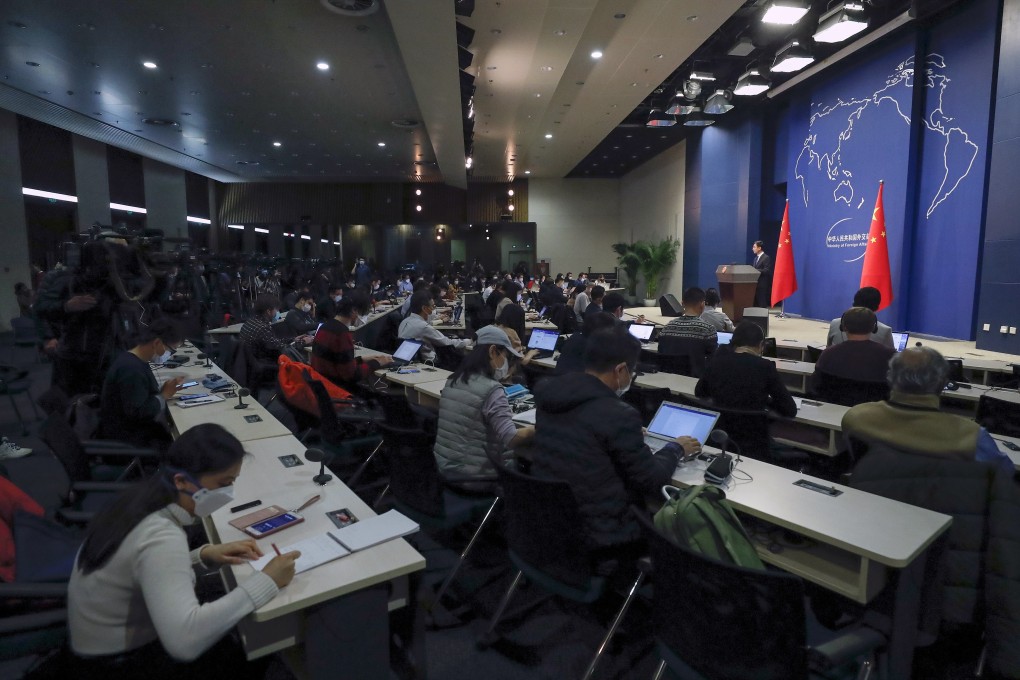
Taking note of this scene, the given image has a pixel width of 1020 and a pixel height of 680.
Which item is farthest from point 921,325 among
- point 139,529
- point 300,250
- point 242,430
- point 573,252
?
point 300,250

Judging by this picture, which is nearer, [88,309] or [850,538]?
[850,538]

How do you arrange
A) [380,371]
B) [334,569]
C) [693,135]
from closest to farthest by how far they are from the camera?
1. [334,569]
2. [380,371]
3. [693,135]

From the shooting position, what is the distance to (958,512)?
6.72ft

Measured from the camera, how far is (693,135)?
14602 mm

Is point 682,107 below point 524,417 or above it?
above

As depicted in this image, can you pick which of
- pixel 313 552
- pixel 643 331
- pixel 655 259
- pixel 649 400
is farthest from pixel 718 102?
pixel 313 552

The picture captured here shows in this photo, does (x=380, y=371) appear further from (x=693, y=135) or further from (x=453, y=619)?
(x=693, y=135)

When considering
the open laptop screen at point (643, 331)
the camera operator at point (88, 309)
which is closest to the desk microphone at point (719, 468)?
the open laptop screen at point (643, 331)

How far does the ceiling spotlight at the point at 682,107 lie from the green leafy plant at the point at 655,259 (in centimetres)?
487

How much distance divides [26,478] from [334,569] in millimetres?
4321

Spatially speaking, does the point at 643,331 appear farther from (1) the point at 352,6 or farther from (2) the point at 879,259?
(1) the point at 352,6

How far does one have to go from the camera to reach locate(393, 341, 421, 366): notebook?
5805 mm

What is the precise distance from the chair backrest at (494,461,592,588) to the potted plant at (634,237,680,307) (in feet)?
49.4

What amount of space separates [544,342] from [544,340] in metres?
0.02
